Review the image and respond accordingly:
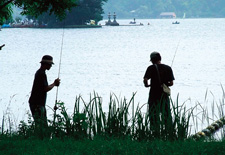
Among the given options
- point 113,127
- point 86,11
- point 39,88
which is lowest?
point 113,127

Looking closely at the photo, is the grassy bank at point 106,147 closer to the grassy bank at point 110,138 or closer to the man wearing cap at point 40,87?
the grassy bank at point 110,138

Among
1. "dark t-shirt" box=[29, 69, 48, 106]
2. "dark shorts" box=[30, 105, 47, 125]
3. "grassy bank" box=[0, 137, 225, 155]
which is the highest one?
"dark t-shirt" box=[29, 69, 48, 106]

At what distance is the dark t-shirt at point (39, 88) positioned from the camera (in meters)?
10.5

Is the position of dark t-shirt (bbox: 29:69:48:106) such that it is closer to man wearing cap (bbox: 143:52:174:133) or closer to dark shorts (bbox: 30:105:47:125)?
dark shorts (bbox: 30:105:47:125)

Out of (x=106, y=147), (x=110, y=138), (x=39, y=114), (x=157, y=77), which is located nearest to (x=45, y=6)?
(x=39, y=114)

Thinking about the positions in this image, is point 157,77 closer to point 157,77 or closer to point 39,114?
point 157,77

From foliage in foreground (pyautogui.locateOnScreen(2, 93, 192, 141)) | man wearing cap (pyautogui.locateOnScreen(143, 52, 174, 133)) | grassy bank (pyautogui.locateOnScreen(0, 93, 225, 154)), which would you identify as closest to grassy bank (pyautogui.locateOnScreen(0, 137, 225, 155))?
grassy bank (pyautogui.locateOnScreen(0, 93, 225, 154))

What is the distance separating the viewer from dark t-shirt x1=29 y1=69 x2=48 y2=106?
34.3ft

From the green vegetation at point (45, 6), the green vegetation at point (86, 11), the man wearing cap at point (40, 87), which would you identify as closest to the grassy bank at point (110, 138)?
the man wearing cap at point (40, 87)

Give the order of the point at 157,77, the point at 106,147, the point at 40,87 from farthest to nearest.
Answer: the point at 157,77
the point at 40,87
the point at 106,147

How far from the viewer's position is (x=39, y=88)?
415 inches

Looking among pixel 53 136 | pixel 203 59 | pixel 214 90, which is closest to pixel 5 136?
pixel 53 136

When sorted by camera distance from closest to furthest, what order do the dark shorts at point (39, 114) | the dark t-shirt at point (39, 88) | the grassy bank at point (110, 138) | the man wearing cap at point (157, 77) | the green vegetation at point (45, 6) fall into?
the grassy bank at point (110, 138), the dark shorts at point (39, 114), the green vegetation at point (45, 6), the dark t-shirt at point (39, 88), the man wearing cap at point (157, 77)

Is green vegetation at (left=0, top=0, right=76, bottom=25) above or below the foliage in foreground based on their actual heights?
above
